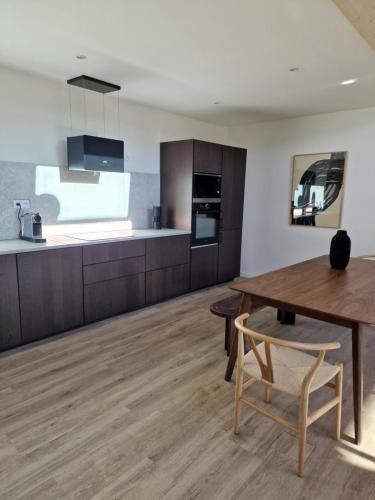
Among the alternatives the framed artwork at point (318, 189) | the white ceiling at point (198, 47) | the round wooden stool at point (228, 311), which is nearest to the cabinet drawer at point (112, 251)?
the round wooden stool at point (228, 311)

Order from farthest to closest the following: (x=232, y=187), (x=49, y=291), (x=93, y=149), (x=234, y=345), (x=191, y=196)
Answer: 1. (x=232, y=187)
2. (x=191, y=196)
3. (x=93, y=149)
4. (x=49, y=291)
5. (x=234, y=345)

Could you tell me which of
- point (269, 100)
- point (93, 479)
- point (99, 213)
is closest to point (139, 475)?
point (93, 479)

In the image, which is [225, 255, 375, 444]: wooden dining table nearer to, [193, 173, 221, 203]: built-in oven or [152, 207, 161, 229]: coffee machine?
[193, 173, 221, 203]: built-in oven

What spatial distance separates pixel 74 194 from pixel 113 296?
47.9 inches

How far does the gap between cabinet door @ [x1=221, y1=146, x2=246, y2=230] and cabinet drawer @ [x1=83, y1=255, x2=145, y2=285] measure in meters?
1.60

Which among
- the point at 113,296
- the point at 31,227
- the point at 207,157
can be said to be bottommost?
the point at 113,296

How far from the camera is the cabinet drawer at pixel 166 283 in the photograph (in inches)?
155

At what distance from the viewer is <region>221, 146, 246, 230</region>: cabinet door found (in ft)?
15.5

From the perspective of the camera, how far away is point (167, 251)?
4078 mm

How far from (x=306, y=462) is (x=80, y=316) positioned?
233 cm

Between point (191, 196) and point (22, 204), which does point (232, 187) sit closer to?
point (191, 196)

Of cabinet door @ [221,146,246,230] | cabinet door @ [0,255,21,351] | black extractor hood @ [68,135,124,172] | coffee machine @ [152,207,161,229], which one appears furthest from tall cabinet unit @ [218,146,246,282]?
cabinet door @ [0,255,21,351]

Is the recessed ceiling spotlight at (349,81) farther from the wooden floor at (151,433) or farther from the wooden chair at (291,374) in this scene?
the wooden chair at (291,374)

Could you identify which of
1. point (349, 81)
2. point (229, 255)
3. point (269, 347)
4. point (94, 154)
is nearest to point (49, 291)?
point (94, 154)
